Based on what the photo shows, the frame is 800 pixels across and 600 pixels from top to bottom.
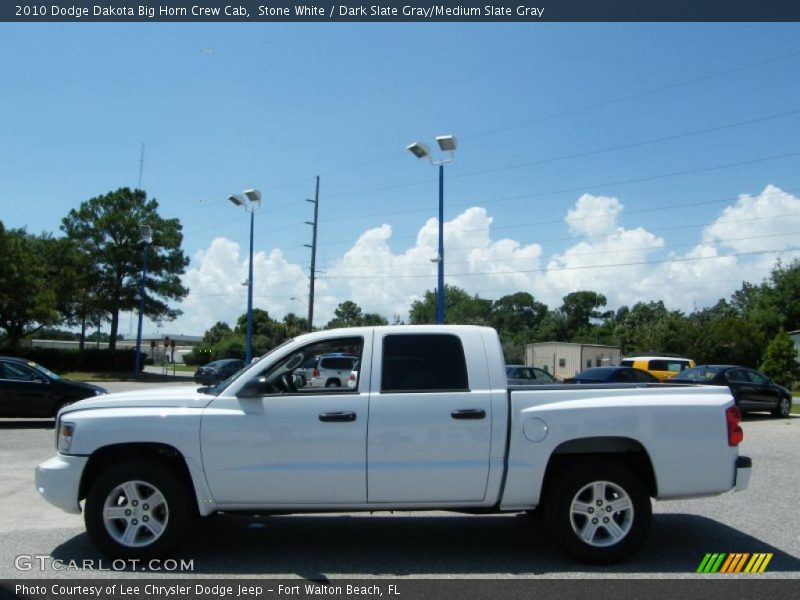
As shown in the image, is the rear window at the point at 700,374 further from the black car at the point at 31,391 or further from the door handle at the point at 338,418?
the door handle at the point at 338,418

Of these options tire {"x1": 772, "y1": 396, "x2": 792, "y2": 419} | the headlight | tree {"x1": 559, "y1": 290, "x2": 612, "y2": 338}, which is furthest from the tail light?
tree {"x1": 559, "y1": 290, "x2": 612, "y2": 338}

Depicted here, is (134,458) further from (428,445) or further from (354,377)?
(428,445)

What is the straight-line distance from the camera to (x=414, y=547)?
6473 mm

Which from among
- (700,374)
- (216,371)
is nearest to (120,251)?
(216,371)

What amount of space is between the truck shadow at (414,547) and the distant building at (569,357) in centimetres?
4506

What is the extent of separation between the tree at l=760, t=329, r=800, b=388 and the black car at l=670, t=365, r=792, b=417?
2025 centimetres

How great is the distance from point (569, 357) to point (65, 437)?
50.3 metres

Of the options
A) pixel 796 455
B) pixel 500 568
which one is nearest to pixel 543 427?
pixel 500 568

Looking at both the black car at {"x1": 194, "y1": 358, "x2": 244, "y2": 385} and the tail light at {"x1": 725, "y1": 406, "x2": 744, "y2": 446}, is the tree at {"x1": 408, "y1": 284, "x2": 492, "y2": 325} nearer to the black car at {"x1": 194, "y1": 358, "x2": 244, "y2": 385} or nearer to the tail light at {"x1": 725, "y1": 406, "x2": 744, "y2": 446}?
the black car at {"x1": 194, "y1": 358, "x2": 244, "y2": 385}

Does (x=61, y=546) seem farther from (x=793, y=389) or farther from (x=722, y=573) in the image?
(x=793, y=389)

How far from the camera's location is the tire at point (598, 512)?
5867 millimetres

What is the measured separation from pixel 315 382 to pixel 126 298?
49.1 m

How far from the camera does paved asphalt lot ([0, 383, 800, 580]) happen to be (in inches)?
227

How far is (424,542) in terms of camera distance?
666 centimetres
